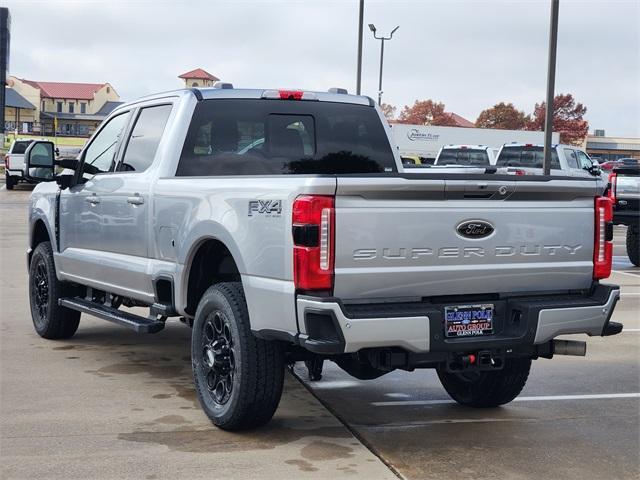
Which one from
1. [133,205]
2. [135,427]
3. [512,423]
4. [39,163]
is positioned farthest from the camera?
[39,163]

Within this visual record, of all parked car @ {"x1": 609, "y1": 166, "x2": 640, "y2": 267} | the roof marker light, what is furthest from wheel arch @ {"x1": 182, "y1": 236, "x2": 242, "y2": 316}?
parked car @ {"x1": 609, "y1": 166, "x2": 640, "y2": 267}

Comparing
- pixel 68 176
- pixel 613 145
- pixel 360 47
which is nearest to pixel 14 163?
pixel 360 47

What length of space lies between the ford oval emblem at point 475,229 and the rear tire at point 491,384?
1.21 meters

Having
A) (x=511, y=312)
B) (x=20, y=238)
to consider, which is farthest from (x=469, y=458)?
(x=20, y=238)

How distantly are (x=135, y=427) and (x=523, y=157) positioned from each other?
2180 centimetres

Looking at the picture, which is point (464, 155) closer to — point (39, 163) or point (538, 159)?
point (538, 159)

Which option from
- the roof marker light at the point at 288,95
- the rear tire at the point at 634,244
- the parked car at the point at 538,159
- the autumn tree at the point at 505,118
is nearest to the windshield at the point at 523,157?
the parked car at the point at 538,159

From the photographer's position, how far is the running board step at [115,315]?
7.00 m

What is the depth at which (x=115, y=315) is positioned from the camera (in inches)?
299

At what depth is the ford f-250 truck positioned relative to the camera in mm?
5281

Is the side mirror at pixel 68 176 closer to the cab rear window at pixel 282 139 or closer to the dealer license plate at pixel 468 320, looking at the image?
the cab rear window at pixel 282 139

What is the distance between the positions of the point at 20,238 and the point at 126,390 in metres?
13.8

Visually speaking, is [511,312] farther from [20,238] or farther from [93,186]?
[20,238]

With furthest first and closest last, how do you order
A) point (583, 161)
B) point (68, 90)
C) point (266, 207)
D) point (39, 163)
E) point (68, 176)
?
point (68, 90) < point (583, 161) < point (68, 176) < point (39, 163) < point (266, 207)
